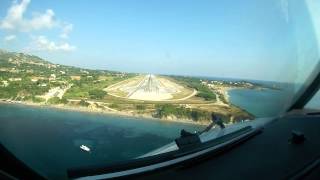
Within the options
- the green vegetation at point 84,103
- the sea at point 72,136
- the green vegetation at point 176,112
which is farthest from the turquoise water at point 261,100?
the green vegetation at point 84,103

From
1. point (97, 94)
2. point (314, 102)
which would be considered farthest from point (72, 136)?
point (314, 102)

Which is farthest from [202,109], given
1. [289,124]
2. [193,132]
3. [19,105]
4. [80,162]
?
[289,124]

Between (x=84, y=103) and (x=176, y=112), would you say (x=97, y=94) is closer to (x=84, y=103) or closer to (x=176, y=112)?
(x=84, y=103)

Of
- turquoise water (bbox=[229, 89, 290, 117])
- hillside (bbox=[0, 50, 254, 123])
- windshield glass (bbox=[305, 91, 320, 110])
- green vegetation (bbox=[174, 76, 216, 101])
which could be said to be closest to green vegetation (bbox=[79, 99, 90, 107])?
hillside (bbox=[0, 50, 254, 123])

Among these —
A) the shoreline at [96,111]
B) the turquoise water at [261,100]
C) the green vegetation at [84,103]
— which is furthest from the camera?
the turquoise water at [261,100]

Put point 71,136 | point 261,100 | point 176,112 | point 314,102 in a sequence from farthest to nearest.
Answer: point 314,102 → point 261,100 → point 176,112 → point 71,136

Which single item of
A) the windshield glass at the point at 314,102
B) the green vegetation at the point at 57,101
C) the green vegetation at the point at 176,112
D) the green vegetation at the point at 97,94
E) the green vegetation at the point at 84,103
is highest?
the green vegetation at the point at 97,94

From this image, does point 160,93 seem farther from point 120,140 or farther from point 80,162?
point 80,162

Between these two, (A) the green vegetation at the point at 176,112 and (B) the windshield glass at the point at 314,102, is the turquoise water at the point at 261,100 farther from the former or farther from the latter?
(B) the windshield glass at the point at 314,102

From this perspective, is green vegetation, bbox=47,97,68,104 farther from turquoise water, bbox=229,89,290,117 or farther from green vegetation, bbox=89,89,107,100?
turquoise water, bbox=229,89,290,117
